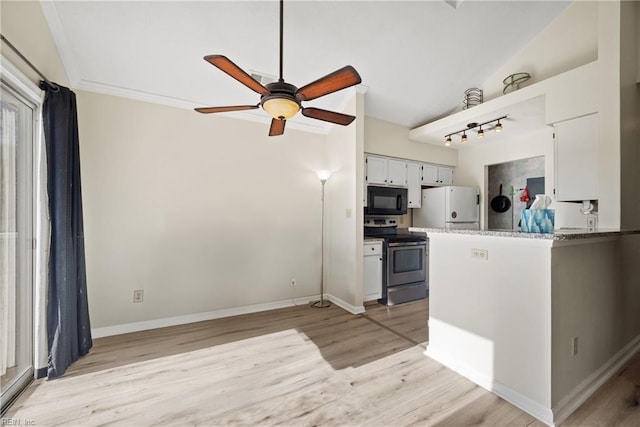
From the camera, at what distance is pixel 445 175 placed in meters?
5.05

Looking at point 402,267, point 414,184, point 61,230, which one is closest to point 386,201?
point 414,184

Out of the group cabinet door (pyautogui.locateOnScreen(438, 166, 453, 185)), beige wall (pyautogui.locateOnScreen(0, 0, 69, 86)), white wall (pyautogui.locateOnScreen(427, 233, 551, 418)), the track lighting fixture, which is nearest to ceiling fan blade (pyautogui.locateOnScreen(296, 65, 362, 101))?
white wall (pyautogui.locateOnScreen(427, 233, 551, 418))

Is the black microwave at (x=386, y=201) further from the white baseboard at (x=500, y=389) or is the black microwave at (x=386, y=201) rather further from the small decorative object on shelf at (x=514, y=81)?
the white baseboard at (x=500, y=389)

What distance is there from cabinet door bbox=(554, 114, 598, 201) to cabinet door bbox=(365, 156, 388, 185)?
207cm

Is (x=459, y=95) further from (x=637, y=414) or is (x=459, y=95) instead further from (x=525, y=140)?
(x=637, y=414)

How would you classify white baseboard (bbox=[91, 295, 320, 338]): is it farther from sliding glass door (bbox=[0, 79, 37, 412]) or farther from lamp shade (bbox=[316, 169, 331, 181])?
lamp shade (bbox=[316, 169, 331, 181])

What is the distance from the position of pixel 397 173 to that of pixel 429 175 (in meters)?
0.78

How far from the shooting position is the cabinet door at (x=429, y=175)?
4797mm

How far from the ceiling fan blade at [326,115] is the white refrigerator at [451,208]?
303 centimetres

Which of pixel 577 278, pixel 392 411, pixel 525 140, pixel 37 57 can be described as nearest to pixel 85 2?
pixel 37 57

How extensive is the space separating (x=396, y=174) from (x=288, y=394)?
Answer: 351cm

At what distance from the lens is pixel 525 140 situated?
4191 mm

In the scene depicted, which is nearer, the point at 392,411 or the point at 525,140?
the point at 392,411

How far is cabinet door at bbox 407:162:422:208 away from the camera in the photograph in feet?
15.1
